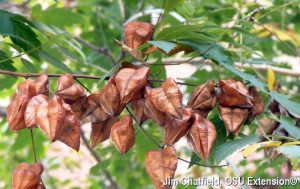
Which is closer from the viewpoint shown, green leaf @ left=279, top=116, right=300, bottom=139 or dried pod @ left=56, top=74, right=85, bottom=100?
dried pod @ left=56, top=74, right=85, bottom=100

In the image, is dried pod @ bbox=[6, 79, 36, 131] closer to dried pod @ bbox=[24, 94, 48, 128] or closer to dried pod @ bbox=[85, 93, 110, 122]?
dried pod @ bbox=[24, 94, 48, 128]

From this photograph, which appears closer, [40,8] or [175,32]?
[175,32]

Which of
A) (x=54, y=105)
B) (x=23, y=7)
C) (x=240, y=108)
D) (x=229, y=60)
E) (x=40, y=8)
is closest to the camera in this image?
(x=54, y=105)

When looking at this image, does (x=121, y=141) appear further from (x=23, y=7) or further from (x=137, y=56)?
(x=23, y=7)

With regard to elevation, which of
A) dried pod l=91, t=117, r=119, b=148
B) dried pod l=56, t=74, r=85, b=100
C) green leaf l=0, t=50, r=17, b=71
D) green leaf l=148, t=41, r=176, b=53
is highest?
green leaf l=148, t=41, r=176, b=53

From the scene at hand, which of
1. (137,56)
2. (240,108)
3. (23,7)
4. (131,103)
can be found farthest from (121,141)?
(23,7)

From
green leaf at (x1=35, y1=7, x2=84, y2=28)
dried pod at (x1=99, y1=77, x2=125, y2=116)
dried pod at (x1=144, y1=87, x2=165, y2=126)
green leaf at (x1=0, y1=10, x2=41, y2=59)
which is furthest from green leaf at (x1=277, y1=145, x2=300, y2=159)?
green leaf at (x1=35, y1=7, x2=84, y2=28)
